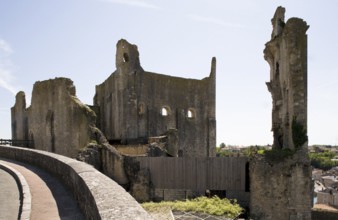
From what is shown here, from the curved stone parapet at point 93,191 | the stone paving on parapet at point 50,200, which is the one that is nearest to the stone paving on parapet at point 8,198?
the stone paving on parapet at point 50,200

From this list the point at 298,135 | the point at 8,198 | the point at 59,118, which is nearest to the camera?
the point at 8,198

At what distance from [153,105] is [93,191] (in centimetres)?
2233

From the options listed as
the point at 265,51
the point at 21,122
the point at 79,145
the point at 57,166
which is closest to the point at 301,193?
the point at 265,51

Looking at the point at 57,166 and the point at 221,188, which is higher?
the point at 57,166

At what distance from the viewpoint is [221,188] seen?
50.6 ft

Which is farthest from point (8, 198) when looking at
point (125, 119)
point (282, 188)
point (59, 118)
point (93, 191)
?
point (125, 119)

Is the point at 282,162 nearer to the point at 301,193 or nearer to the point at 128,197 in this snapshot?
the point at 301,193

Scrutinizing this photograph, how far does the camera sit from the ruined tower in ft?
46.5

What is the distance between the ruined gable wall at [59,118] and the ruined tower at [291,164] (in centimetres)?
1156

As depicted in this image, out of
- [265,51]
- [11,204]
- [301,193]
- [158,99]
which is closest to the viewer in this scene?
[11,204]

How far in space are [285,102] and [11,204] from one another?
14.6 m

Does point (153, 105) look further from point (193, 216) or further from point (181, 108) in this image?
point (193, 216)

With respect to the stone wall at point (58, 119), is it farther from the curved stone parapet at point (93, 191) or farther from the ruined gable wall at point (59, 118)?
the curved stone parapet at point (93, 191)

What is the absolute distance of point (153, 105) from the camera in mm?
27391
